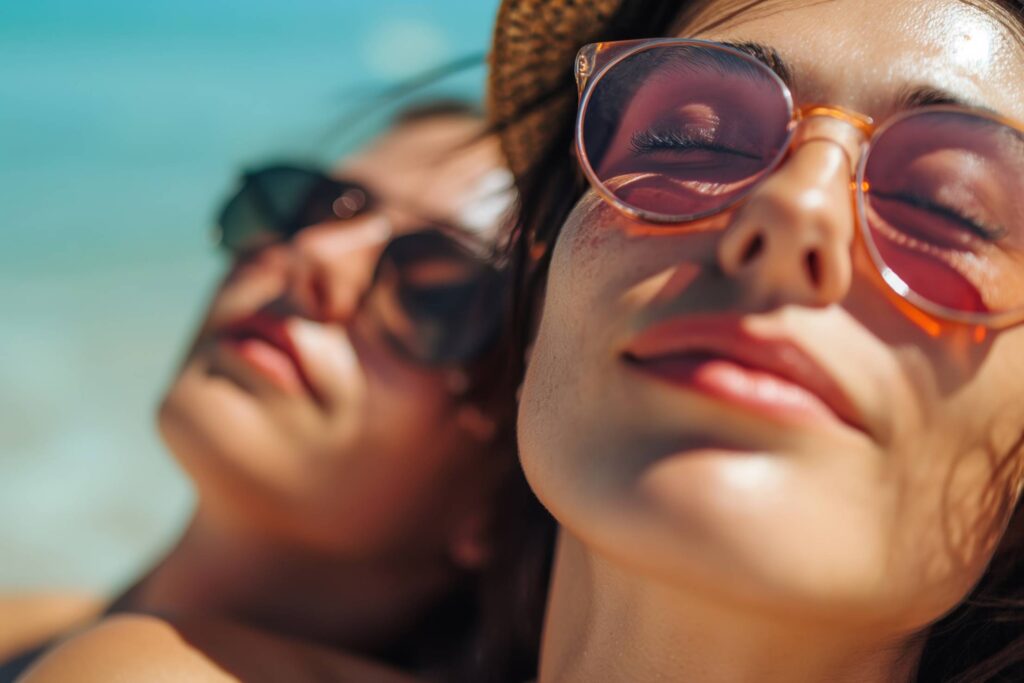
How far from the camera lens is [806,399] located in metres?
1.19

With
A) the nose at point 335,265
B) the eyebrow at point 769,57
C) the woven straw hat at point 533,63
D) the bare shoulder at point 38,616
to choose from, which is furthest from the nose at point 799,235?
the bare shoulder at point 38,616

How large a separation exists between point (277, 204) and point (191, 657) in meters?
1.00

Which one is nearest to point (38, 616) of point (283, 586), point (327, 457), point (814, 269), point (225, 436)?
point (283, 586)

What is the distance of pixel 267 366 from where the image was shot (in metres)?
2.07

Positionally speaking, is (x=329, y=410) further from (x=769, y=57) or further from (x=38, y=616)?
(x=38, y=616)

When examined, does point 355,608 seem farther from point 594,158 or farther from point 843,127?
point 843,127

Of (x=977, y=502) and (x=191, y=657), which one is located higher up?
(x=977, y=502)

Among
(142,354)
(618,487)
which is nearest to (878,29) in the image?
(618,487)

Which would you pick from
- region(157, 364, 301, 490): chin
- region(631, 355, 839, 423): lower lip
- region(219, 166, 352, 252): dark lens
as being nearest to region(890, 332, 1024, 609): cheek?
region(631, 355, 839, 423): lower lip

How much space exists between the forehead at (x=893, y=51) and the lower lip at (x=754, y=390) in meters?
0.36

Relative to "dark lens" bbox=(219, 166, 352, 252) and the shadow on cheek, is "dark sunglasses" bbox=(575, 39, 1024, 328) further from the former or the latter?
"dark lens" bbox=(219, 166, 352, 252)

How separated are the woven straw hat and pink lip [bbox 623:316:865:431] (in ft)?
2.74

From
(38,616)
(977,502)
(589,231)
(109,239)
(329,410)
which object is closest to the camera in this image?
(977,502)

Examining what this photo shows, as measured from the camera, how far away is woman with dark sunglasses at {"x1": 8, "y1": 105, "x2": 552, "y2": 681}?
2059 millimetres
